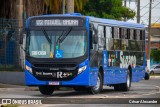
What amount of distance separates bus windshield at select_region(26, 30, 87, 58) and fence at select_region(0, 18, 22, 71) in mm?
8411

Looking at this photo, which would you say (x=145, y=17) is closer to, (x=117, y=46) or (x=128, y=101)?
(x=117, y=46)

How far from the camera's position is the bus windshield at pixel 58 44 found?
24562 millimetres

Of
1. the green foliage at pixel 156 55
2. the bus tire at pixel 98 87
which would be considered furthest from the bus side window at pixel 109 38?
the green foliage at pixel 156 55

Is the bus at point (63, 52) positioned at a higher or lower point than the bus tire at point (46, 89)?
higher

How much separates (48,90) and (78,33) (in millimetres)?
3008

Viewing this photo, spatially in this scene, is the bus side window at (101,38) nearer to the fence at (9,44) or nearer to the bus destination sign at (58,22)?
the bus destination sign at (58,22)

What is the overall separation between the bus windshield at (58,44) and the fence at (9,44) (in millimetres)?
8411

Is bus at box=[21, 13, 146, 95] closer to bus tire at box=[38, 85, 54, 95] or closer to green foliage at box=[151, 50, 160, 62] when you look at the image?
bus tire at box=[38, 85, 54, 95]

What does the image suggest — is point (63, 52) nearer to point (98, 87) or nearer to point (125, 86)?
point (98, 87)

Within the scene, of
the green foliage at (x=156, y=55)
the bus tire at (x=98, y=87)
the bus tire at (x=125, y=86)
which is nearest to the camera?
the bus tire at (x=98, y=87)

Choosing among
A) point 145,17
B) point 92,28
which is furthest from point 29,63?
point 145,17

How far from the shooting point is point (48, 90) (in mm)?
26344

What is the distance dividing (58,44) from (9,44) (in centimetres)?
967

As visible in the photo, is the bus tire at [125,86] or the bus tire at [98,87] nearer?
the bus tire at [98,87]
